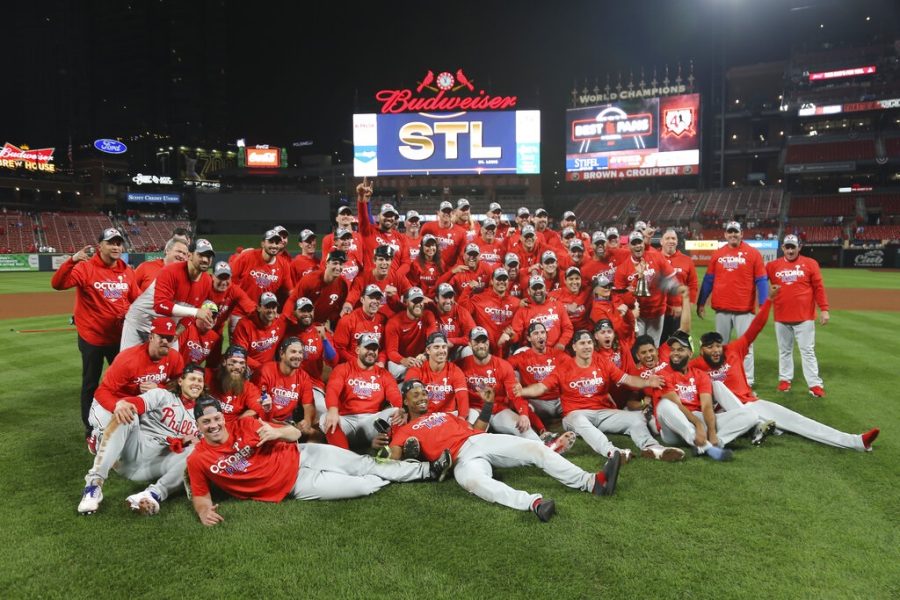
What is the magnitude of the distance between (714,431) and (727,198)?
5250 centimetres

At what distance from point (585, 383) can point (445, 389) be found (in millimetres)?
1742

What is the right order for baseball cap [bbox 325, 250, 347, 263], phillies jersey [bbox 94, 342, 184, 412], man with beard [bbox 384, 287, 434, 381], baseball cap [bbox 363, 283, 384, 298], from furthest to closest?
baseball cap [bbox 325, 250, 347, 263] < man with beard [bbox 384, 287, 434, 381] < baseball cap [bbox 363, 283, 384, 298] < phillies jersey [bbox 94, 342, 184, 412]

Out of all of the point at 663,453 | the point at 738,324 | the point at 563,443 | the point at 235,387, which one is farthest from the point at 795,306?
the point at 235,387

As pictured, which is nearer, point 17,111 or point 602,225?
point 602,225

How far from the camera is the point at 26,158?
5812cm

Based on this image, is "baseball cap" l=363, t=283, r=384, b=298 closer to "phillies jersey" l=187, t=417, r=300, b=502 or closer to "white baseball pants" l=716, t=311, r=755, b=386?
"phillies jersey" l=187, t=417, r=300, b=502

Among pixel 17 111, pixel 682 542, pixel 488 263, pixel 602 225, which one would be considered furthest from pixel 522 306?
pixel 17 111

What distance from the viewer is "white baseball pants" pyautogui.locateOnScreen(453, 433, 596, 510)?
4.75 m

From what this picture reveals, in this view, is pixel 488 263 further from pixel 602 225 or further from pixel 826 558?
pixel 602 225

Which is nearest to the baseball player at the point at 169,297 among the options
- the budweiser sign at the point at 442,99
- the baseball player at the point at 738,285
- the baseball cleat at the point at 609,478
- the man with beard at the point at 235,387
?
the man with beard at the point at 235,387

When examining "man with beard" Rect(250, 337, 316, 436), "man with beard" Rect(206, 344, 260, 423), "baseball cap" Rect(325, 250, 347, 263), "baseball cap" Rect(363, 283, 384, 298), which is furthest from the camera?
"baseball cap" Rect(325, 250, 347, 263)

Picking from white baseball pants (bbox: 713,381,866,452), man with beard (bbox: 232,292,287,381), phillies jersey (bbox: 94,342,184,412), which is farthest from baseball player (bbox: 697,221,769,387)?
phillies jersey (bbox: 94,342,184,412)

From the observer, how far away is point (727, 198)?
170 ft

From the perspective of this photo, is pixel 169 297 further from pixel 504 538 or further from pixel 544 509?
pixel 544 509
